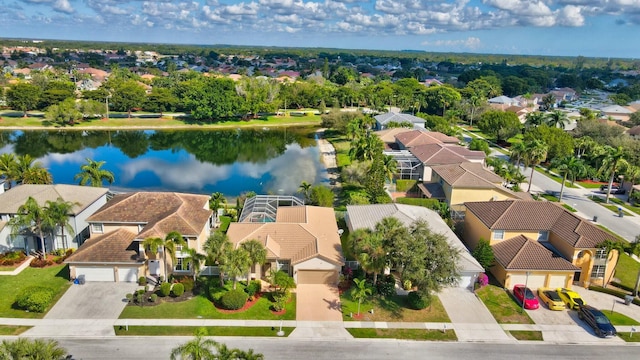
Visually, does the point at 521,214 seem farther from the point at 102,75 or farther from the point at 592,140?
the point at 102,75

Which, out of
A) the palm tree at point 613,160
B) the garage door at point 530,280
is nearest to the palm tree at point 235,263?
the garage door at point 530,280

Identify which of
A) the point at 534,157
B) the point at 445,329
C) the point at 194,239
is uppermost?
the point at 534,157

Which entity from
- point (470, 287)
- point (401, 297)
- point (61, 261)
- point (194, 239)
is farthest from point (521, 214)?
point (61, 261)

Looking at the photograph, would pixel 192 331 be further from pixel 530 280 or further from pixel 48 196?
pixel 530 280

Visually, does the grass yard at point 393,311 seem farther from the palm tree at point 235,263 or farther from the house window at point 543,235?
the house window at point 543,235

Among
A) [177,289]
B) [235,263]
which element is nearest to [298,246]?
[235,263]

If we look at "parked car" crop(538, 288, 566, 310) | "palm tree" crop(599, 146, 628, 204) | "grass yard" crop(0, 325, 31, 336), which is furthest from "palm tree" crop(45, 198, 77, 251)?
"palm tree" crop(599, 146, 628, 204)

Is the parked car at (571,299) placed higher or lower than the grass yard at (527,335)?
higher
